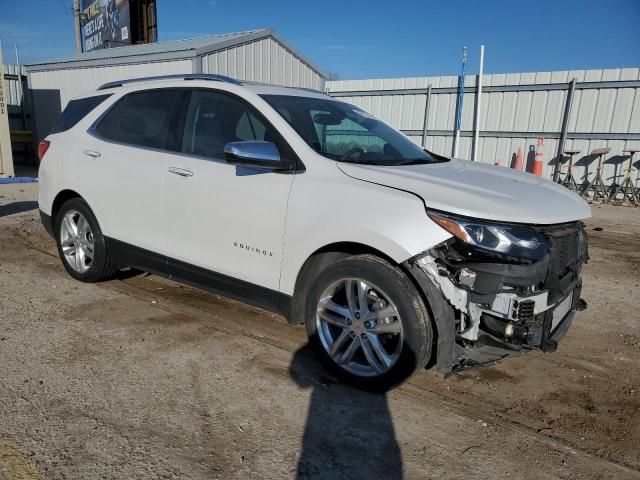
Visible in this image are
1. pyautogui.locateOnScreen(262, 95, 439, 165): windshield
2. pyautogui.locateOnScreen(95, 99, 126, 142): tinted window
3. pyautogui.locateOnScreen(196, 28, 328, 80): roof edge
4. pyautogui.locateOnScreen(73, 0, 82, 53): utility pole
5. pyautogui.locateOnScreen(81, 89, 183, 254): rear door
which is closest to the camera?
pyautogui.locateOnScreen(262, 95, 439, 165): windshield

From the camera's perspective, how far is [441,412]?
113 inches

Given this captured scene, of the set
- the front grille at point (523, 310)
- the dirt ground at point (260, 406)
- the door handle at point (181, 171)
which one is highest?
the door handle at point (181, 171)

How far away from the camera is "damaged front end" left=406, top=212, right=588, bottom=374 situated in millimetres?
2613

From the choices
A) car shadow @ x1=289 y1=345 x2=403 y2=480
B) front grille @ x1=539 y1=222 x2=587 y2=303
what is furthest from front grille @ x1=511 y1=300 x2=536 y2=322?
car shadow @ x1=289 y1=345 x2=403 y2=480

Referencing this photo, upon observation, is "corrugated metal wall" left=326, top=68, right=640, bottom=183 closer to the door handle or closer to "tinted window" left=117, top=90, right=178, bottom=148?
"tinted window" left=117, top=90, right=178, bottom=148

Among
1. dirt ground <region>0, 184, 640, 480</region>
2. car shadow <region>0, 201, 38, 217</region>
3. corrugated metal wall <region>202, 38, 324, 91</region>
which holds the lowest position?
car shadow <region>0, 201, 38, 217</region>

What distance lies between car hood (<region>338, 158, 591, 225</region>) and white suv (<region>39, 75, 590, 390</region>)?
1 centimetres

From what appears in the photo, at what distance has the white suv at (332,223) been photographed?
268 cm

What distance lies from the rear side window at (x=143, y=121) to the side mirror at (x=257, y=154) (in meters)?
0.92

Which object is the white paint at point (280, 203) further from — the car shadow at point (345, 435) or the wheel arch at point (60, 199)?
the car shadow at point (345, 435)

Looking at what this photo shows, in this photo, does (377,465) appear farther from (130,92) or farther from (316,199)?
(130,92)

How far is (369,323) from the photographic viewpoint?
117 inches

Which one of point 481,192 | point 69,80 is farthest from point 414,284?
point 69,80

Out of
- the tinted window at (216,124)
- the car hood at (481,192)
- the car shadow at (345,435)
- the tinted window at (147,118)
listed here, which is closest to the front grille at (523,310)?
the car hood at (481,192)
